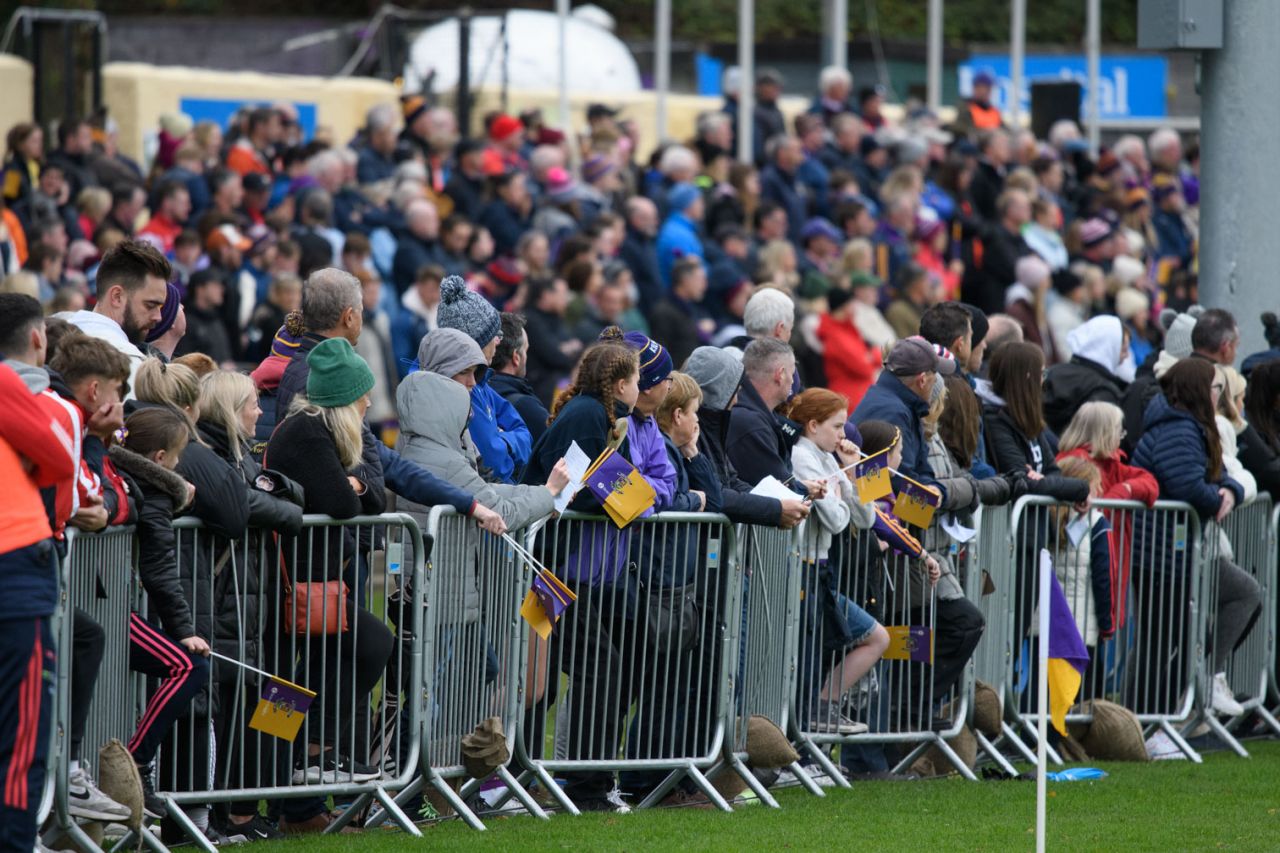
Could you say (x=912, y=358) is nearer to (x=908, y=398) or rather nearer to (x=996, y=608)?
(x=908, y=398)

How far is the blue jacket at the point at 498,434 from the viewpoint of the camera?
9156 millimetres

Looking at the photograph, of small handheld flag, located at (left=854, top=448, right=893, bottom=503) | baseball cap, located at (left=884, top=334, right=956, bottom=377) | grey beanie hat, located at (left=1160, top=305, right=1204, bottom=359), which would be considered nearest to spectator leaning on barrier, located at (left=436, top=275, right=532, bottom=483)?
small handheld flag, located at (left=854, top=448, right=893, bottom=503)

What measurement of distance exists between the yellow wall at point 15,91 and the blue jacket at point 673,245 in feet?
21.6

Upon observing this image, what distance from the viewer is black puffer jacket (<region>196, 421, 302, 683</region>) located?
7.66 m

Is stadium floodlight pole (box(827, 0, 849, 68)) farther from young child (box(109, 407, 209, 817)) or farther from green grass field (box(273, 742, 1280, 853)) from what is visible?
young child (box(109, 407, 209, 817))

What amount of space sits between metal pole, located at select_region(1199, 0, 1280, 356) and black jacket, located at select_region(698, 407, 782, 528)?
428cm

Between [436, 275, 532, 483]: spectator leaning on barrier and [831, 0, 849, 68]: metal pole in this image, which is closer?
[436, 275, 532, 483]: spectator leaning on barrier

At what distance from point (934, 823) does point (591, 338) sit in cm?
821

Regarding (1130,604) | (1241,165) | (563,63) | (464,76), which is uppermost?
(563,63)

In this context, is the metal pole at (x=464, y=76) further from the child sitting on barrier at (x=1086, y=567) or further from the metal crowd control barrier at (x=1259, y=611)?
the child sitting on barrier at (x=1086, y=567)

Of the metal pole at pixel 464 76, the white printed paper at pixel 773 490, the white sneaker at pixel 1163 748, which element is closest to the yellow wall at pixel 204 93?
the metal pole at pixel 464 76

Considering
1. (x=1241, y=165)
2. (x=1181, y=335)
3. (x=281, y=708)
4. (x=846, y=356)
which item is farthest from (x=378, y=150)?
(x=281, y=708)

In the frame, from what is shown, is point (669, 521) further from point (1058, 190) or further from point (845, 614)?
point (1058, 190)

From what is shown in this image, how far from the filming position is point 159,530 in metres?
7.32
